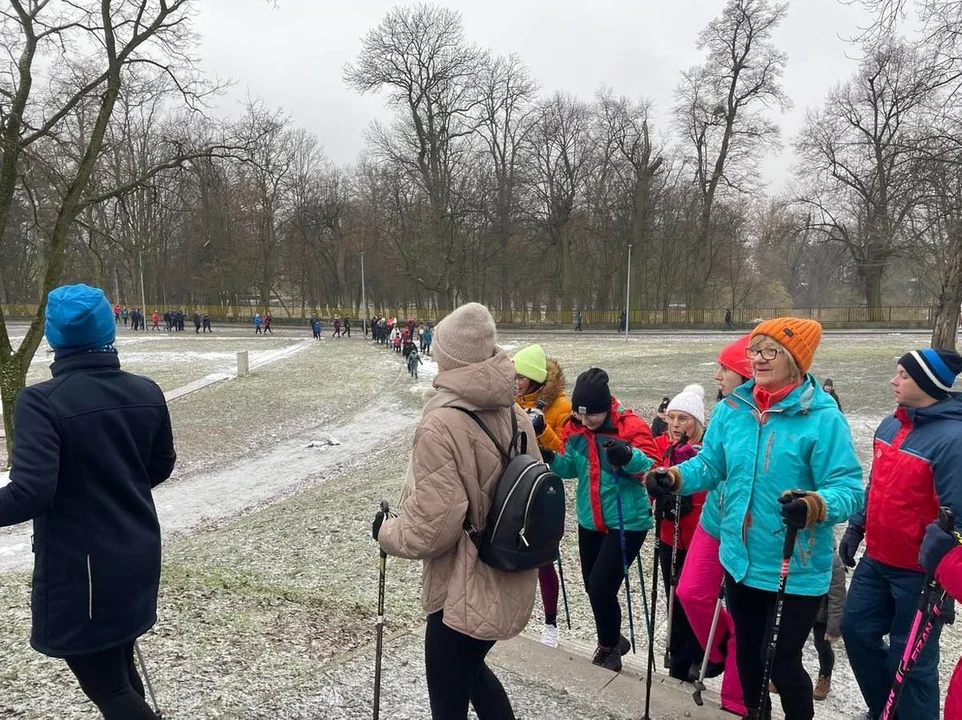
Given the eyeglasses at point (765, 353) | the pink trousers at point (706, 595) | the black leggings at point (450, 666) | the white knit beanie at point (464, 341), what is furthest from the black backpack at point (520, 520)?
the pink trousers at point (706, 595)

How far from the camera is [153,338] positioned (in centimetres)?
Answer: 4234

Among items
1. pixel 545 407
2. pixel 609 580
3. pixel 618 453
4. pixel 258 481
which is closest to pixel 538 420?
pixel 545 407

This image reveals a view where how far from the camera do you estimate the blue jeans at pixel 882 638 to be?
2.85 meters

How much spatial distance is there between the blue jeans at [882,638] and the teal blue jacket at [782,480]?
61 cm

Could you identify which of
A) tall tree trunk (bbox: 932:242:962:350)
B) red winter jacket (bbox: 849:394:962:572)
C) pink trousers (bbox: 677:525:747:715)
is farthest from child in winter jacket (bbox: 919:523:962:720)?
tall tree trunk (bbox: 932:242:962:350)

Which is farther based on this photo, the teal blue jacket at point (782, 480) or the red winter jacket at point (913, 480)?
the red winter jacket at point (913, 480)

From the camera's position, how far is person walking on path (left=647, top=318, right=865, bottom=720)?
2.60m

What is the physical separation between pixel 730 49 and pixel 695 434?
1850 inches

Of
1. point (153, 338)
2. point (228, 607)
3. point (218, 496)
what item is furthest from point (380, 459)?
point (153, 338)

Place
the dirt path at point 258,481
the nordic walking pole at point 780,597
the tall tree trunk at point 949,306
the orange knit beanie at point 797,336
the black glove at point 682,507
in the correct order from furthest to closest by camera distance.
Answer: the tall tree trunk at point 949,306 → the dirt path at point 258,481 → the black glove at point 682,507 → the orange knit beanie at point 797,336 → the nordic walking pole at point 780,597

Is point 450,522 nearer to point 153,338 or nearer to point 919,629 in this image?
point 919,629

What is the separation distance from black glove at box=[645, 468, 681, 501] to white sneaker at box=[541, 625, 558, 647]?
1.46 m

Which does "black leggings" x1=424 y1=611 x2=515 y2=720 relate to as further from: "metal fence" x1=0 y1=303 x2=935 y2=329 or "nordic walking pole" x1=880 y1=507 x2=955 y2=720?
"metal fence" x1=0 y1=303 x2=935 y2=329

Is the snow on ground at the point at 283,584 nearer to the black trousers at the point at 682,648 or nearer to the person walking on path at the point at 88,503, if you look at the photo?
A: the black trousers at the point at 682,648
